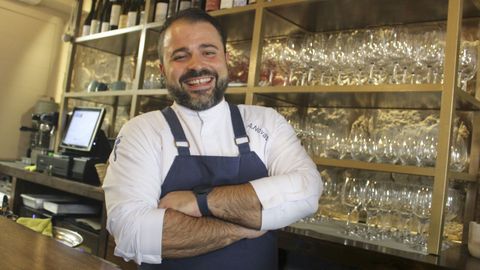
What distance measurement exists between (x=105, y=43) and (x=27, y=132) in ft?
5.70

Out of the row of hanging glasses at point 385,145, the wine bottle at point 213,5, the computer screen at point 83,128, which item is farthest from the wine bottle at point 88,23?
the row of hanging glasses at point 385,145

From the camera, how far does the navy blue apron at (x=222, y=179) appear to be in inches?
53.6

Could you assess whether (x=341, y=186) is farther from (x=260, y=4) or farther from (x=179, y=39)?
(x=179, y=39)

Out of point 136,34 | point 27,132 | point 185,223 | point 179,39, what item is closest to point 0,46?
point 27,132

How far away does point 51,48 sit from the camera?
480 cm

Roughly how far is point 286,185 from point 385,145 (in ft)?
2.70

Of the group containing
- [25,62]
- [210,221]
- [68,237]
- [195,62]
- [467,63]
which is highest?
[25,62]

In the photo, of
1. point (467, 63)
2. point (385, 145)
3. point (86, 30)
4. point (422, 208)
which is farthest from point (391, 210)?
point (86, 30)

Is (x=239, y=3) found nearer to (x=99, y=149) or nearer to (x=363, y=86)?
(x=363, y=86)

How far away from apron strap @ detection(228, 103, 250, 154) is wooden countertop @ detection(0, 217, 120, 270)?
1.90 ft

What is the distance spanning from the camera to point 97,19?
148 inches

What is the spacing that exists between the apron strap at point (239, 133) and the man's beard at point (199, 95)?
0.08 metres

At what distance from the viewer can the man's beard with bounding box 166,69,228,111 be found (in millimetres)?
1480

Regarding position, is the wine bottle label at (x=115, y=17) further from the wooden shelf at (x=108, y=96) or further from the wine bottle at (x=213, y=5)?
the wine bottle at (x=213, y=5)
